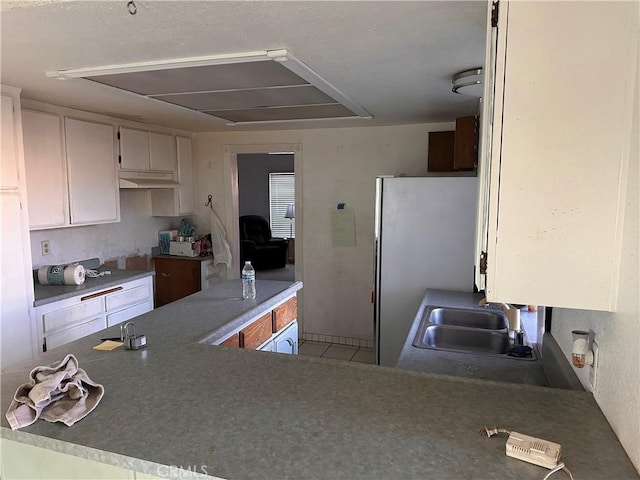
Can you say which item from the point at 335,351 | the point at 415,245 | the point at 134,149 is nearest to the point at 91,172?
the point at 134,149

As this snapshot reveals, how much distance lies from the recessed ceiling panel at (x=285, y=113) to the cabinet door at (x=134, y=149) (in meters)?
0.84

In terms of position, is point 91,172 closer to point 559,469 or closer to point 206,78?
point 206,78

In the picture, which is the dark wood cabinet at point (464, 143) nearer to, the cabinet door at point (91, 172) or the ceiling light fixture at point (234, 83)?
the ceiling light fixture at point (234, 83)

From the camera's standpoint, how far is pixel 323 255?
4422mm

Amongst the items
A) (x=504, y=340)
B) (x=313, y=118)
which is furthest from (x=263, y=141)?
(x=504, y=340)

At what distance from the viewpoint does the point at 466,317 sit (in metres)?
2.70

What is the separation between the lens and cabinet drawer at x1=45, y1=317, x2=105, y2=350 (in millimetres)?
2850

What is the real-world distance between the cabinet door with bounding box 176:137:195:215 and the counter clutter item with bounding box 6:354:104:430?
3.34 m

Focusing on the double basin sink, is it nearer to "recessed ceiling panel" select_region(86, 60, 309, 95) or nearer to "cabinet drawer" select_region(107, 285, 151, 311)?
"recessed ceiling panel" select_region(86, 60, 309, 95)

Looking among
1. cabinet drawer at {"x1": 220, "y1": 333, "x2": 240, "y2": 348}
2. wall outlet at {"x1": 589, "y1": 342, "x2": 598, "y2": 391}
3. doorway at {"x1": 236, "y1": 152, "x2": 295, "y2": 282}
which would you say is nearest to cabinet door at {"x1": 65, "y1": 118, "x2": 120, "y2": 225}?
cabinet drawer at {"x1": 220, "y1": 333, "x2": 240, "y2": 348}

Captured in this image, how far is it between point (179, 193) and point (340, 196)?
162cm

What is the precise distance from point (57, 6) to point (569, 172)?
155 cm

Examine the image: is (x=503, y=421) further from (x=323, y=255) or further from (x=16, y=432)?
(x=323, y=255)

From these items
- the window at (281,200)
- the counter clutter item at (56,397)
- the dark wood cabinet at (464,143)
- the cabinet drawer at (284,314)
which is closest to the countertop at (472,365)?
the cabinet drawer at (284,314)
